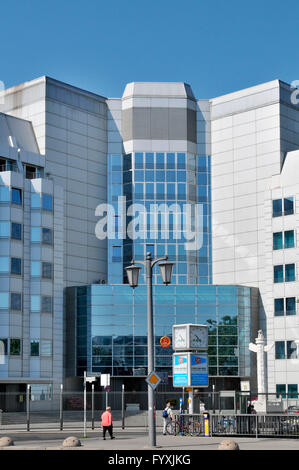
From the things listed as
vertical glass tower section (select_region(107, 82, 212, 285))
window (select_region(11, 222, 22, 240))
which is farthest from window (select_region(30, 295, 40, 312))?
vertical glass tower section (select_region(107, 82, 212, 285))

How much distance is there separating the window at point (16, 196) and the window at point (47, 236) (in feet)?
12.4

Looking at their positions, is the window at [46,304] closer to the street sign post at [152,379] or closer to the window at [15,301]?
the window at [15,301]

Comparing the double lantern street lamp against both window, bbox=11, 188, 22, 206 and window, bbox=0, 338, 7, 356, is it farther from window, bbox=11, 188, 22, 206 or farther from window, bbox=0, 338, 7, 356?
window, bbox=11, 188, 22, 206

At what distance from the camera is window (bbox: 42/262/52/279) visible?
269 ft

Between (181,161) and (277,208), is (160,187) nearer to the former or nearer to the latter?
(181,161)

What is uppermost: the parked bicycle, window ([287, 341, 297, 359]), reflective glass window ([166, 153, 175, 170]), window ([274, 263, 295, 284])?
reflective glass window ([166, 153, 175, 170])

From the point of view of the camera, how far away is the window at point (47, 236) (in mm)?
82312

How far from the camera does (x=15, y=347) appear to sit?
79000 millimetres

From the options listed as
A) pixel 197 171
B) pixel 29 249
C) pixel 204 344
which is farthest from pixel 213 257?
pixel 204 344

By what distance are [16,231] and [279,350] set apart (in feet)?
93.6

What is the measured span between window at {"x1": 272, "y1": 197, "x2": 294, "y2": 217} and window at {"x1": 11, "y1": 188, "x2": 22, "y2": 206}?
1011 inches

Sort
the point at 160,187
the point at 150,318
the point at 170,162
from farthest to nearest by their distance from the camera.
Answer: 1. the point at 170,162
2. the point at 160,187
3. the point at 150,318

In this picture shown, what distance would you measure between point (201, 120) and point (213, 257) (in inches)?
632

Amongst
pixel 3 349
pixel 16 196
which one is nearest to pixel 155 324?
pixel 3 349
